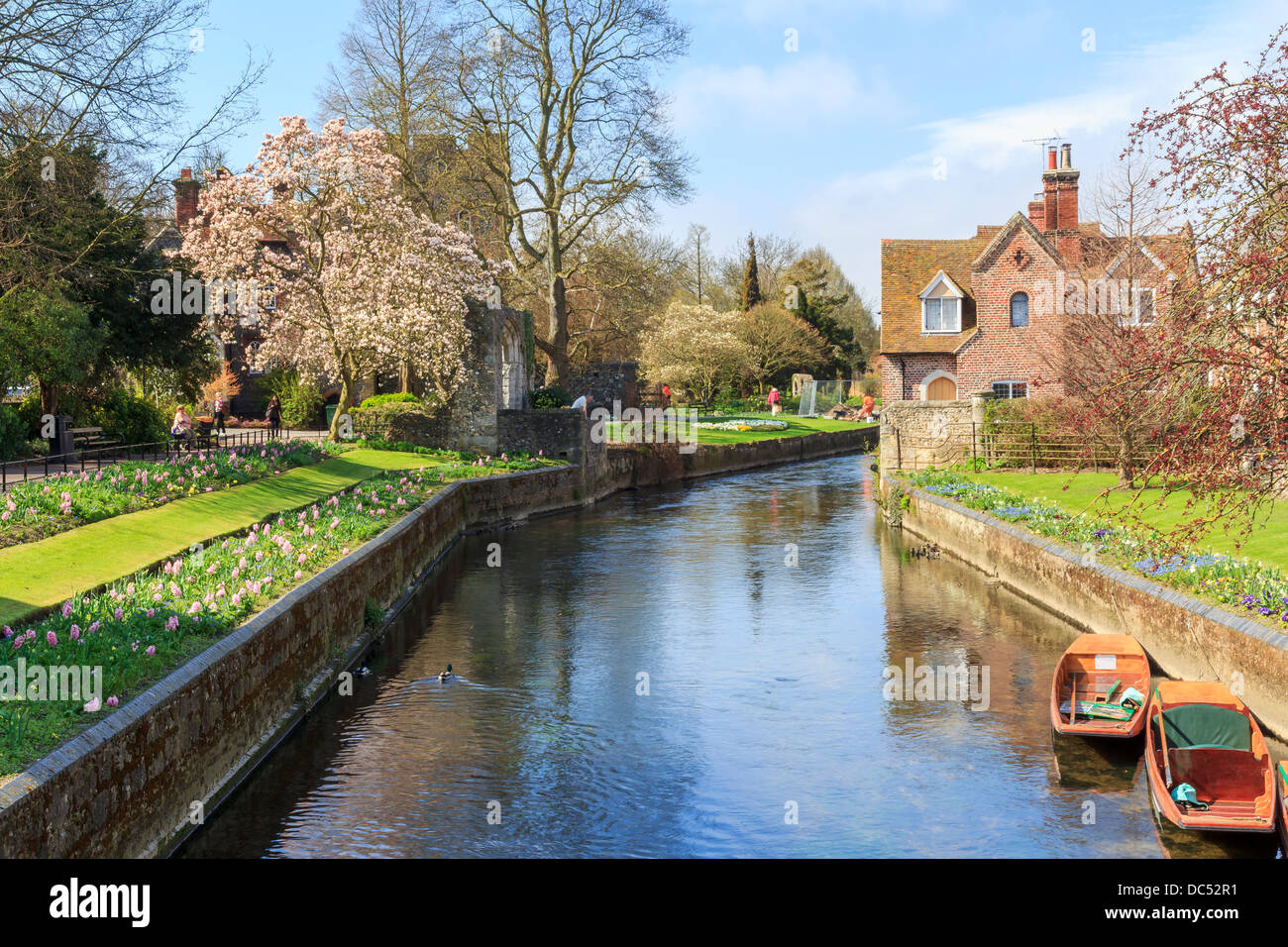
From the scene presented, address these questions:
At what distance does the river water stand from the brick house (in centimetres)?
2457

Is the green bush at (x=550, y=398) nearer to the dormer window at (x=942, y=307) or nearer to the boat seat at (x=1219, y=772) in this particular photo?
the dormer window at (x=942, y=307)

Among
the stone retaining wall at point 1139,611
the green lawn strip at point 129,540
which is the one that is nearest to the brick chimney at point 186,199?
the green lawn strip at point 129,540

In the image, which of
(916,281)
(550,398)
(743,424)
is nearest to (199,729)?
(550,398)

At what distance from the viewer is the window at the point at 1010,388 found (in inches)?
1804

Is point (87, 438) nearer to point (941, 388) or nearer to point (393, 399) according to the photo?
point (393, 399)

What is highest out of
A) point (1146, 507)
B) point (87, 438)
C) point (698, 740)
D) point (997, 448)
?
point (87, 438)

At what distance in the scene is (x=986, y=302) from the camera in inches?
1813

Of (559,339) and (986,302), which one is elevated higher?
(986,302)

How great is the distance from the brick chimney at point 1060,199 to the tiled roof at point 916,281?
3.04 m

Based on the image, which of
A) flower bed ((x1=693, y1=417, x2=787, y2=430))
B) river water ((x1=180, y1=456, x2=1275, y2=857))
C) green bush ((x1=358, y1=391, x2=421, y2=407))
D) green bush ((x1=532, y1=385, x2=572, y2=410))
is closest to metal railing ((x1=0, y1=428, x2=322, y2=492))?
green bush ((x1=358, y1=391, x2=421, y2=407))

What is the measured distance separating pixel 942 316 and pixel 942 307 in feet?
1.26

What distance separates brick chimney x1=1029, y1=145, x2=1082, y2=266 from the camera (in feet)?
155
